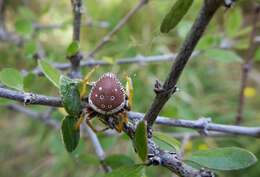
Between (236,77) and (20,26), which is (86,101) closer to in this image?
(20,26)

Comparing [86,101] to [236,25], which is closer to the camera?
[86,101]

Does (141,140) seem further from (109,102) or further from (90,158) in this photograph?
(90,158)

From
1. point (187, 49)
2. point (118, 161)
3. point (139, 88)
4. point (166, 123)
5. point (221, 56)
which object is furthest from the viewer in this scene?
point (139, 88)

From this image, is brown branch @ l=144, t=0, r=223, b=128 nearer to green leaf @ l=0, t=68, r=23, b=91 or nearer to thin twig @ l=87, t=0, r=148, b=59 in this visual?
green leaf @ l=0, t=68, r=23, b=91

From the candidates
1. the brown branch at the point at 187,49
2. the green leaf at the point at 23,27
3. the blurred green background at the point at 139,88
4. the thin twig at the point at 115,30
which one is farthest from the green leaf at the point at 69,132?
the blurred green background at the point at 139,88

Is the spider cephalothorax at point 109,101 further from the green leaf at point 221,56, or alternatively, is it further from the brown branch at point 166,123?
the green leaf at point 221,56

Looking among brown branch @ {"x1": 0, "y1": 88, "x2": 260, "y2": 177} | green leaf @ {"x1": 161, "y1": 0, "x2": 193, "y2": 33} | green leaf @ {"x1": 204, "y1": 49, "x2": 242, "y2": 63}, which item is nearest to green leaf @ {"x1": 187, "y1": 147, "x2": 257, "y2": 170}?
brown branch @ {"x1": 0, "y1": 88, "x2": 260, "y2": 177}

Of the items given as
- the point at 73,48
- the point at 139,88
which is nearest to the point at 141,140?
the point at 73,48

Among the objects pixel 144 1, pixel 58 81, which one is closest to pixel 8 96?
pixel 58 81
